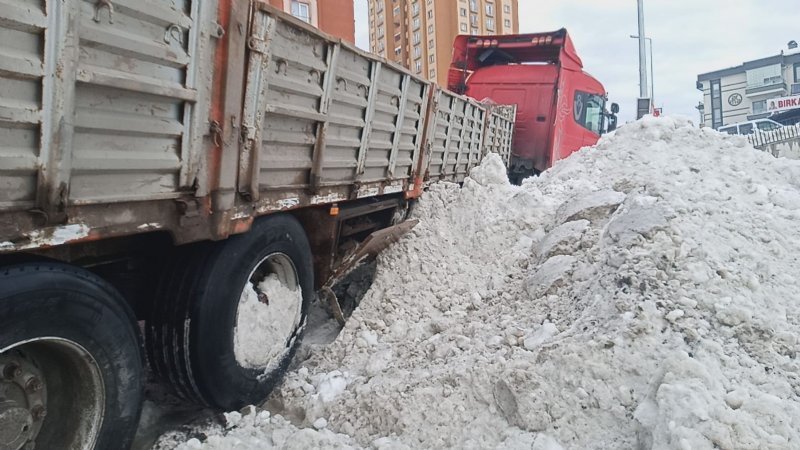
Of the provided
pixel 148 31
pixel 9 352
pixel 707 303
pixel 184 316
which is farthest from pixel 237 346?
pixel 707 303

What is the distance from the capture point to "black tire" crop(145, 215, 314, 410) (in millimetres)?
2822

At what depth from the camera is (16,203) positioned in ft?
5.61

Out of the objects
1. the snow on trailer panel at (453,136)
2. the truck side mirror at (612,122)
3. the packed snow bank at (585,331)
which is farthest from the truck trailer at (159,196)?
the truck side mirror at (612,122)

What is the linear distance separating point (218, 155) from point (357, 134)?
1.57 meters

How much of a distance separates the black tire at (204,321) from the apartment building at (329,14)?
571 inches

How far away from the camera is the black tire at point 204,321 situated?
282 cm

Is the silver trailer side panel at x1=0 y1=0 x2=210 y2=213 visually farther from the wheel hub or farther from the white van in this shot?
the white van

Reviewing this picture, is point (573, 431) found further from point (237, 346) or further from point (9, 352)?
point (9, 352)

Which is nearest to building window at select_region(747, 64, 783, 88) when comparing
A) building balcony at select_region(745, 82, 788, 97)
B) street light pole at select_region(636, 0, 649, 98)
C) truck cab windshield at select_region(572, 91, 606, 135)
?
building balcony at select_region(745, 82, 788, 97)

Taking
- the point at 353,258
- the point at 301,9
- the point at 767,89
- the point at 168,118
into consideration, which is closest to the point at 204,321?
the point at 168,118

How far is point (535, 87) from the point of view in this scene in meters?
10.5

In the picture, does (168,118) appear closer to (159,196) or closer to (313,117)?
(159,196)

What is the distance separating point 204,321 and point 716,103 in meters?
58.3

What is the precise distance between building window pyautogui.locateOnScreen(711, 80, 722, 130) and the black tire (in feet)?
187
